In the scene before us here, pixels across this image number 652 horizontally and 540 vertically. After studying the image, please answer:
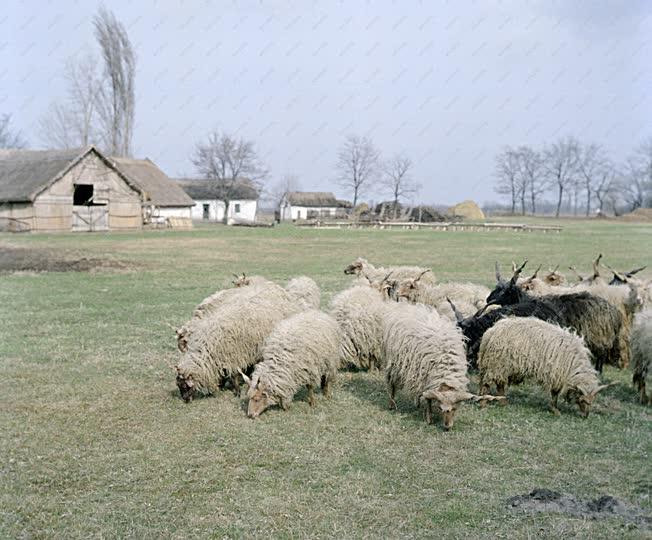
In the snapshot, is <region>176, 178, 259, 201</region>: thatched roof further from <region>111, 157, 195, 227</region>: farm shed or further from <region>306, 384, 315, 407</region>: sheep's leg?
<region>306, 384, 315, 407</region>: sheep's leg

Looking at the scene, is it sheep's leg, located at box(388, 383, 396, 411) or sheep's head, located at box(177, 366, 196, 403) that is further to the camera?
sheep's head, located at box(177, 366, 196, 403)

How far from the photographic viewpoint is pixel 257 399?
7531 mm

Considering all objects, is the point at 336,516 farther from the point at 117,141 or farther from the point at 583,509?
the point at 117,141

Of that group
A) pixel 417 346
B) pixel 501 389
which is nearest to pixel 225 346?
pixel 417 346

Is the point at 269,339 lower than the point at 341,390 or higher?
higher

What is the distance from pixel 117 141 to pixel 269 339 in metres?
31.7

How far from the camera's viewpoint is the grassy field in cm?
492

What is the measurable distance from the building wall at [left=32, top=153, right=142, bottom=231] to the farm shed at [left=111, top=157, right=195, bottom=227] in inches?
182

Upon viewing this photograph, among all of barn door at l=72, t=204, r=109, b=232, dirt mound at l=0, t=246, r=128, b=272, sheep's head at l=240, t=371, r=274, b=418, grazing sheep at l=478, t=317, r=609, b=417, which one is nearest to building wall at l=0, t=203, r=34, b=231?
barn door at l=72, t=204, r=109, b=232

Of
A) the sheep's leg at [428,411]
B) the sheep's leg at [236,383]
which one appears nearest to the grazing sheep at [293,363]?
the sheep's leg at [236,383]

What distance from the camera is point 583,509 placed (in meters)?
5.10

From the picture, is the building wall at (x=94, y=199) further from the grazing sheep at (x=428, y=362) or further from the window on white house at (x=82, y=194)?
the grazing sheep at (x=428, y=362)

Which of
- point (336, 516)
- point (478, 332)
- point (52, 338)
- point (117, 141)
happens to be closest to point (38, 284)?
point (52, 338)

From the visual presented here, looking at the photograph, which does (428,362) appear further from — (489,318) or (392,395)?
(489,318)
